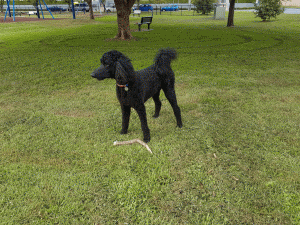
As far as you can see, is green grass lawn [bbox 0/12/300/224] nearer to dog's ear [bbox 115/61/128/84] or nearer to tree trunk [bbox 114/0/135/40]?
dog's ear [bbox 115/61/128/84]

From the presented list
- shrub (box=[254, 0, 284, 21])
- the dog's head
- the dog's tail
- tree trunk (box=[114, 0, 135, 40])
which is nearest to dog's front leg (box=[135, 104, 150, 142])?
the dog's head

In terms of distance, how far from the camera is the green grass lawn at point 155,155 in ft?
7.97

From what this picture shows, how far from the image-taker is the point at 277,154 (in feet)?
11.1

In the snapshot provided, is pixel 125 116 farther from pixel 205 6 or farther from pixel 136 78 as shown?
pixel 205 6

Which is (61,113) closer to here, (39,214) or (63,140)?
(63,140)

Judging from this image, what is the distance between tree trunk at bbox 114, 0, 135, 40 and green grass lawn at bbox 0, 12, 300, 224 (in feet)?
24.1

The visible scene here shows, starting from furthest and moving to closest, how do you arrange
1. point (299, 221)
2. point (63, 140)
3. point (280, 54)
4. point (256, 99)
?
point (280, 54)
point (256, 99)
point (63, 140)
point (299, 221)

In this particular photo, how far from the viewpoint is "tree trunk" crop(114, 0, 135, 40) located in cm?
1232

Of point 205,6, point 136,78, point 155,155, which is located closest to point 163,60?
point 136,78

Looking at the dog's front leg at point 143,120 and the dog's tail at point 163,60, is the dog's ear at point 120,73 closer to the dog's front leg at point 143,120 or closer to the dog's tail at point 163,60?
the dog's front leg at point 143,120

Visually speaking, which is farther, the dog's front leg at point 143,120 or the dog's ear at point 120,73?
the dog's front leg at point 143,120

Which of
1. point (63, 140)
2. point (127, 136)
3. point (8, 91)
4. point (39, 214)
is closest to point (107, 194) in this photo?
point (39, 214)

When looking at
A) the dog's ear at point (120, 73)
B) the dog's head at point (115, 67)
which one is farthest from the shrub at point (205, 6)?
the dog's ear at point (120, 73)

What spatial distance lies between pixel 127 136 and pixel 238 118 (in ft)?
8.20
